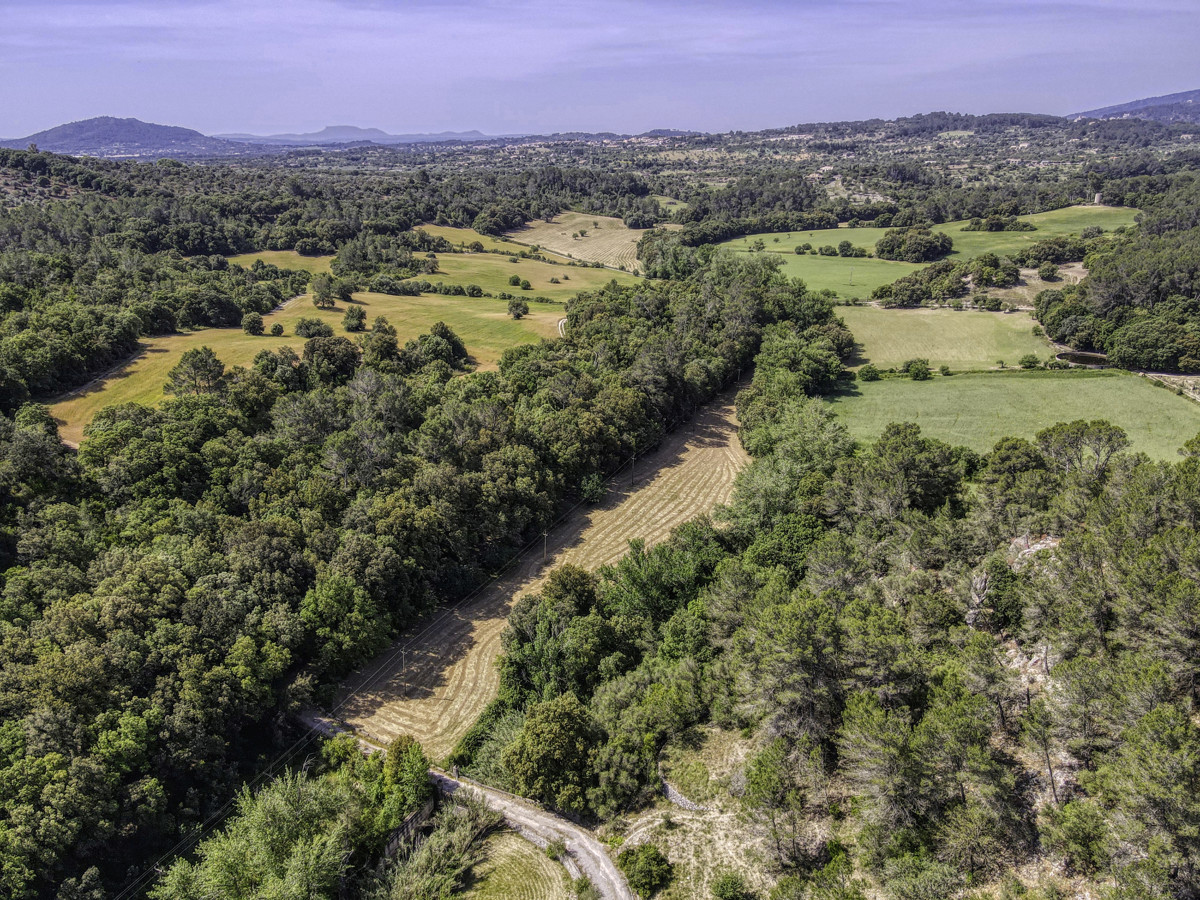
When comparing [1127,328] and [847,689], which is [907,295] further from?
[847,689]

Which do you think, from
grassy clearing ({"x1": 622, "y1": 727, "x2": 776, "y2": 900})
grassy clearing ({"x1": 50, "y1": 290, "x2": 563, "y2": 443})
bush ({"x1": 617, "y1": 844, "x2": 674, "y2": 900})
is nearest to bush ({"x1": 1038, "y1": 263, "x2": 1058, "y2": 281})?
grassy clearing ({"x1": 50, "y1": 290, "x2": 563, "y2": 443})

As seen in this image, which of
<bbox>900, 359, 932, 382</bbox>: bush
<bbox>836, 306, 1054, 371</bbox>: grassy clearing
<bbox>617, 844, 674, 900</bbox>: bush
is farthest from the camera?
<bbox>836, 306, 1054, 371</bbox>: grassy clearing

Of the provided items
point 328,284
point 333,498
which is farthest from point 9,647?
point 328,284

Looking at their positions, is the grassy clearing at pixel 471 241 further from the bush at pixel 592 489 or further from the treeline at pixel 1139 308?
the treeline at pixel 1139 308

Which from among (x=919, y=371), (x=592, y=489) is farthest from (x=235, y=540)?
(x=919, y=371)

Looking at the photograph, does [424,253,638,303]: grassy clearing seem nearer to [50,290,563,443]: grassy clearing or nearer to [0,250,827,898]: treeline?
[50,290,563,443]: grassy clearing

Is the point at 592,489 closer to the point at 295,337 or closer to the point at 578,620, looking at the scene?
the point at 578,620
